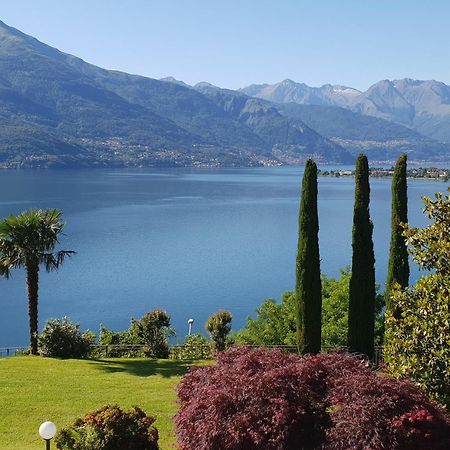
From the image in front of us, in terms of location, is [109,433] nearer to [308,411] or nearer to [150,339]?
[308,411]

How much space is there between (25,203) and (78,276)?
6969 cm

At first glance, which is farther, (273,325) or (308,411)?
(273,325)

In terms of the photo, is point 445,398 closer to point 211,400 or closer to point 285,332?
point 211,400

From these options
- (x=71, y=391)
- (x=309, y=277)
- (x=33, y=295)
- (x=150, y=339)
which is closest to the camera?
(x=71, y=391)

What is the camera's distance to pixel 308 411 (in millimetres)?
11180

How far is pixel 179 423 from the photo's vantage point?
1188 centimetres

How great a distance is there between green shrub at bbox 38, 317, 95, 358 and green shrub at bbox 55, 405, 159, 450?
14420 millimetres

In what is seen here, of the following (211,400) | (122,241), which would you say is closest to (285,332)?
(211,400)

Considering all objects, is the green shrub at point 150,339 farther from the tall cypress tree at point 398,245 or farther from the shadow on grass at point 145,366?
the tall cypress tree at point 398,245

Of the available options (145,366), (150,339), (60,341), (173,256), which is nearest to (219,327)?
(150,339)

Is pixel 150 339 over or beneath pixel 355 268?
beneath

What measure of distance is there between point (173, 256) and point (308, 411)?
240ft

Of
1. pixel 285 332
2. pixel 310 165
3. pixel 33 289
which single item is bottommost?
pixel 285 332

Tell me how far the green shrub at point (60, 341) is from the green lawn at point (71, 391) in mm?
897
